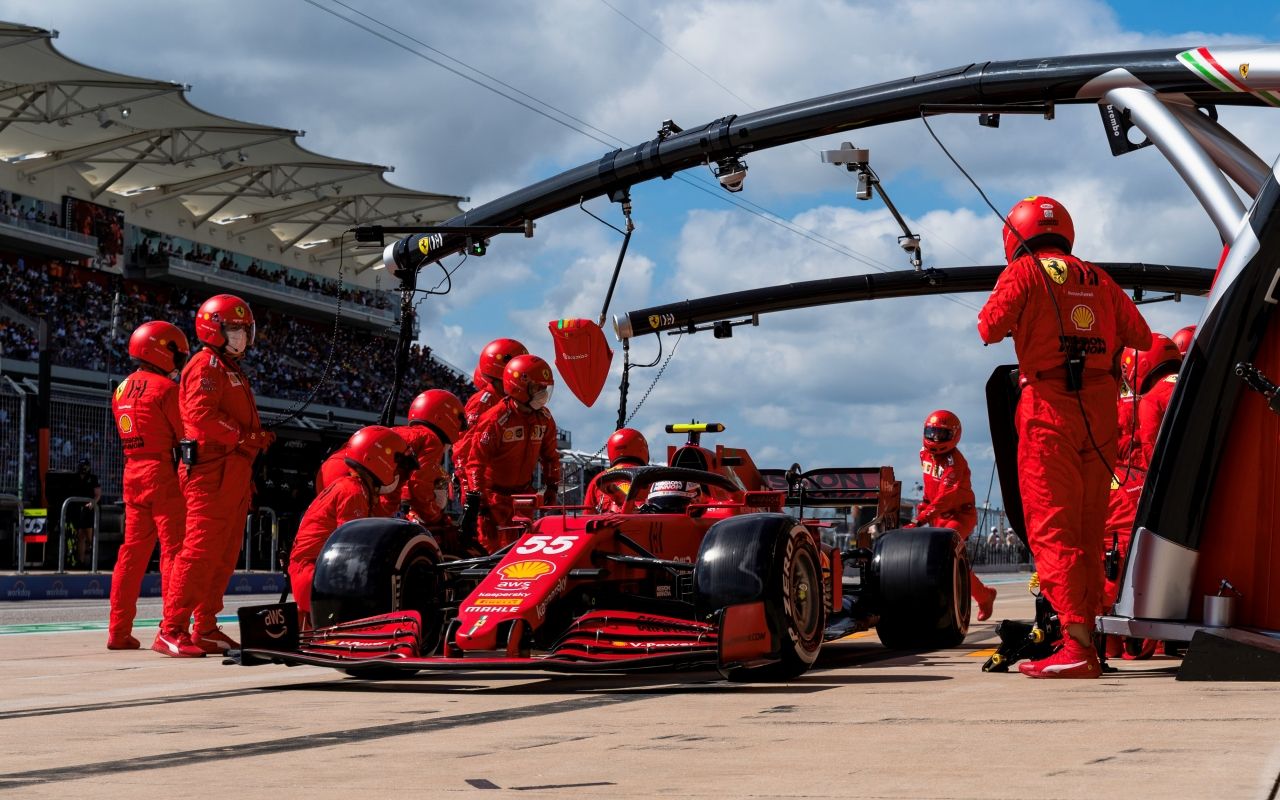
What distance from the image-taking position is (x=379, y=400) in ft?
125

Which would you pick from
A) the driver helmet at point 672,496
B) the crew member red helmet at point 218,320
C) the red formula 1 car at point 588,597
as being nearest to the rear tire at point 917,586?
the red formula 1 car at point 588,597

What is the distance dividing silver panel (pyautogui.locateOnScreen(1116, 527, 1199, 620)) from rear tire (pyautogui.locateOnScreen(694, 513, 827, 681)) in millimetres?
1549

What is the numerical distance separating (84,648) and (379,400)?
27.9 meters

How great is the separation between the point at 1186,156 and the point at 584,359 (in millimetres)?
9002

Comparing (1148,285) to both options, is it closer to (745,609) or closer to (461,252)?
(461,252)

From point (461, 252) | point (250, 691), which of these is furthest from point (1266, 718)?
point (461, 252)

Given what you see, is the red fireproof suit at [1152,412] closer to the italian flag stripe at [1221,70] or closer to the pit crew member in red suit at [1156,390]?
the pit crew member in red suit at [1156,390]

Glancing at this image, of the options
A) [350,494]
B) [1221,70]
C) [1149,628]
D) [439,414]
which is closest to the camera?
[1149,628]

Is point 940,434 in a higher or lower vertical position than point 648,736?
higher

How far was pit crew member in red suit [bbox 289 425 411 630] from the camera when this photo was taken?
377 inches

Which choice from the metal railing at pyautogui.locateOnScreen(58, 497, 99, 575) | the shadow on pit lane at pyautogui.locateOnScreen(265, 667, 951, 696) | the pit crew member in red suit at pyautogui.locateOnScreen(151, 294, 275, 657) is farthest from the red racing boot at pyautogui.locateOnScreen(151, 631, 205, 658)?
the metal railing at pyautogui.locateOnScreen(58, 497, 99, 575)

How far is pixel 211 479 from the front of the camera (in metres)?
9.72

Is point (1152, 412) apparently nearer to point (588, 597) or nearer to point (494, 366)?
point (588, 597)

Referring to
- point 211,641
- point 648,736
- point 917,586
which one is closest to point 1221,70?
point 917,586
